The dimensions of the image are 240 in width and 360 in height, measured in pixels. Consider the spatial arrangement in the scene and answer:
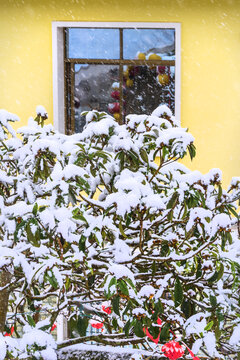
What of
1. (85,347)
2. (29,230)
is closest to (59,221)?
(29,230)

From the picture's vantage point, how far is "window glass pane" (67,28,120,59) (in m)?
6.83

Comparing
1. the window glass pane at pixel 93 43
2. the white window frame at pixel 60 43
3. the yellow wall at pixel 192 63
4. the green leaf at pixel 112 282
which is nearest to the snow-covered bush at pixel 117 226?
the green leaf at pixel 112 282

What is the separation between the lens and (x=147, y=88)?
689 cm

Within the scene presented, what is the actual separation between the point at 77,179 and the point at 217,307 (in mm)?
1259

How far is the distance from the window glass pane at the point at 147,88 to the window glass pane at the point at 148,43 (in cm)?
21

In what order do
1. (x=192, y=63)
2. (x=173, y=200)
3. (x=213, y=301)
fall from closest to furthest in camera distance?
(x=173, y=200), (x=213, y=301), (x=192, y=63)

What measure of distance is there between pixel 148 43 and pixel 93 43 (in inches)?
32.4

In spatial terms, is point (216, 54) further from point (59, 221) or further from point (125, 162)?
point (59, 221)

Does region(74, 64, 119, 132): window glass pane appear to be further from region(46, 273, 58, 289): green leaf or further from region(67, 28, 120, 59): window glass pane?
region(46, 273, 58, 289): green leaf

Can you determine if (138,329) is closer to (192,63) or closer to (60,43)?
(192,63)

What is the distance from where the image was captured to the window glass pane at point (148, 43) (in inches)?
268

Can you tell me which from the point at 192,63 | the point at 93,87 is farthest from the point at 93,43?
the point at 192,63

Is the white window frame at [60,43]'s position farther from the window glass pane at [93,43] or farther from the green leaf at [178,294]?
the green leaf at [178,294]

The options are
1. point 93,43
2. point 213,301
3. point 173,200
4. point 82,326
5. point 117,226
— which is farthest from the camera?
point 93,43
